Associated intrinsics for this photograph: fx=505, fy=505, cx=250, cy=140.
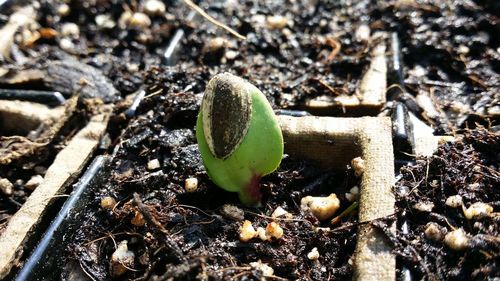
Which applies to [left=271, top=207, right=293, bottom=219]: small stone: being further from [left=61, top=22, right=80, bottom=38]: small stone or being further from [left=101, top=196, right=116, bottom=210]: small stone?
[left=61, top=22, right=80, bottom=38]: small stone

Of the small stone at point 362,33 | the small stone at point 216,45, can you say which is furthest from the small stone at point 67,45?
the small stone at point 362,33

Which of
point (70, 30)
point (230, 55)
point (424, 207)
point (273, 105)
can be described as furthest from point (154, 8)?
point (424, 207)

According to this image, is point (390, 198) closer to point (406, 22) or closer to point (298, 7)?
point (406, 22)

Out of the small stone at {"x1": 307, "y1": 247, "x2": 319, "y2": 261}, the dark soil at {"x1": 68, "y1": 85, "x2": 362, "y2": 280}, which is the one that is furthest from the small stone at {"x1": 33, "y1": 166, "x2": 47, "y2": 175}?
the small stone at {"x1": 307, "y1": 247, "x2": 319, "y2": 261}

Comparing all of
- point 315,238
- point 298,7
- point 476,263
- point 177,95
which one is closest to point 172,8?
point 298,7

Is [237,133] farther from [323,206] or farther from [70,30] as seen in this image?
[70,30]
